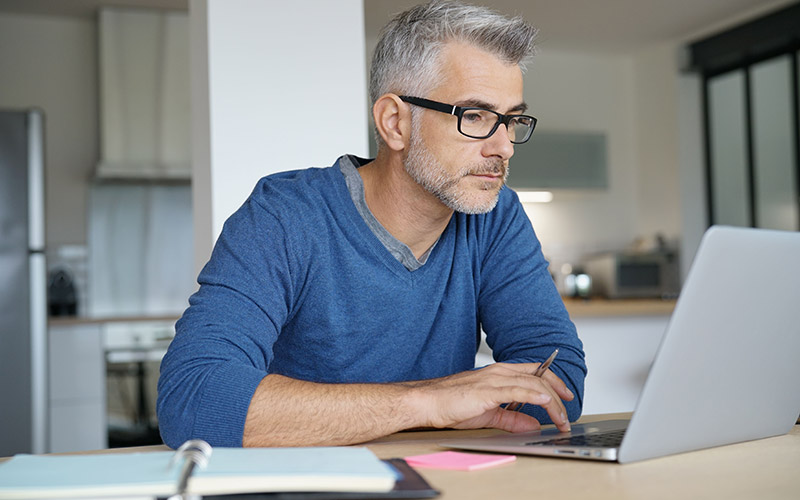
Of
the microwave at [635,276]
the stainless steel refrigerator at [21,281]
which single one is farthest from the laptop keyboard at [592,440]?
the microwave at [635,276]

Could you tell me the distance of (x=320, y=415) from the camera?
1.04 m

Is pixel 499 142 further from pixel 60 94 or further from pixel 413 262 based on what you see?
pixel 60 94

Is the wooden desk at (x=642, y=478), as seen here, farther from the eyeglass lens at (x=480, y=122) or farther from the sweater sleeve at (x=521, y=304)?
the eyeglass lens at (x=480, y=122)

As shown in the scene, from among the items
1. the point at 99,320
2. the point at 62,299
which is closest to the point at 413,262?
the point at 99,320

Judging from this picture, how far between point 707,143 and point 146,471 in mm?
5192

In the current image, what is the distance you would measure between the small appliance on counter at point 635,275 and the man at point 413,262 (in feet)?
11.7

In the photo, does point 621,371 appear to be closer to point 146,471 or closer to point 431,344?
point 431,344

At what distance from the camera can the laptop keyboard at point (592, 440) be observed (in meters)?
0.94

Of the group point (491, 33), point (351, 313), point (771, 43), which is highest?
point (771, 43)

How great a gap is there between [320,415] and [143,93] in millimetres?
3770

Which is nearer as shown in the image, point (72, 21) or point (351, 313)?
point (351, 313)

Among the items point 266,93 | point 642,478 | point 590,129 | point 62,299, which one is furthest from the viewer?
point 590,129

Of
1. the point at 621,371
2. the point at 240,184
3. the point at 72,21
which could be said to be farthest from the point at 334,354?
the point at 72,21

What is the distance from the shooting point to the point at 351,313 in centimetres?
139
